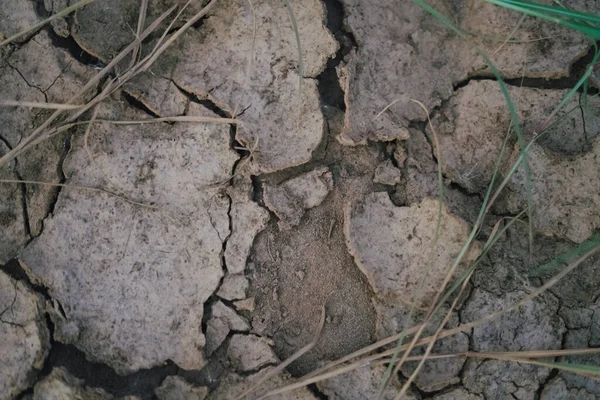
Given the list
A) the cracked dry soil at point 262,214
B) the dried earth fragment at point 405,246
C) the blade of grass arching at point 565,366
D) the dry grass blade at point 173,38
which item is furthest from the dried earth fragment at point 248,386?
the dry grass blade at point 173,38

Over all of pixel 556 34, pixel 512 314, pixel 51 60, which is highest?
pixel 51 60

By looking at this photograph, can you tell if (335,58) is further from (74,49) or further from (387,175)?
(74,49)

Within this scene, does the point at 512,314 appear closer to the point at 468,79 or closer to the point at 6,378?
the point at 468,79

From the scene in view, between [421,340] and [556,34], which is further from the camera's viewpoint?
[556,34]

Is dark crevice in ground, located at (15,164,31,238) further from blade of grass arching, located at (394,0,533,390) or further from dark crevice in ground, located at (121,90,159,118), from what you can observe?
blade of grass arching, located at (394,0,533,390)

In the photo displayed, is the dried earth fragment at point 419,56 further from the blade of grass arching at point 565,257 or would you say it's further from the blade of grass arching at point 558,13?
the blade of grass arching at point 565,257

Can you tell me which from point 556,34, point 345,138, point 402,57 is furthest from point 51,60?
point 556,34
